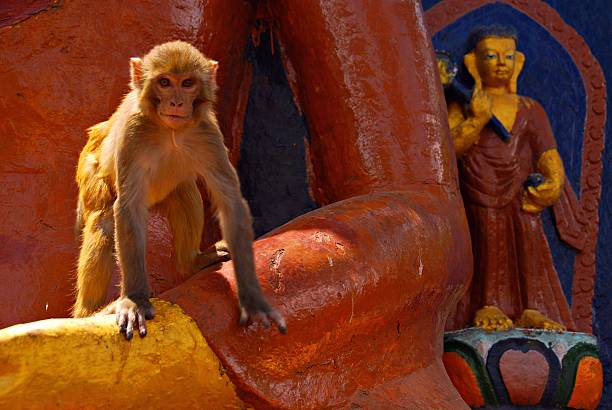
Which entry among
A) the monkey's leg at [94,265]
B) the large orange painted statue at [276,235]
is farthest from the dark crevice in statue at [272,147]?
the monkey's leg at [94,265]

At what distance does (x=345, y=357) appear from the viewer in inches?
106

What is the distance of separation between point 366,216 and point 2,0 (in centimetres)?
155

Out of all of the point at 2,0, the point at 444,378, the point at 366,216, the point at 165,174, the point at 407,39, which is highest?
the point at 2,0

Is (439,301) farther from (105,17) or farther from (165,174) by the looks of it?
(105,17)

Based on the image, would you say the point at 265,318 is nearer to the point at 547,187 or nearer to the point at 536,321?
the point at 536,321

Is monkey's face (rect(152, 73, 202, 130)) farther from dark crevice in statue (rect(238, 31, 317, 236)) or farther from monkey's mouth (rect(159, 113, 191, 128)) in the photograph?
dark crevice in statue (rect(238, 31, 317, 236))

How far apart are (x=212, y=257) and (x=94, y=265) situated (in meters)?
0.39

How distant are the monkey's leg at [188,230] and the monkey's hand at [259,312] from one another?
51 centimetres

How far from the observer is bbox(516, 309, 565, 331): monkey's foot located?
3.93 metres

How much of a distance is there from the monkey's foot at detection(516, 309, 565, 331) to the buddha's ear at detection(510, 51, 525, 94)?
1082mm

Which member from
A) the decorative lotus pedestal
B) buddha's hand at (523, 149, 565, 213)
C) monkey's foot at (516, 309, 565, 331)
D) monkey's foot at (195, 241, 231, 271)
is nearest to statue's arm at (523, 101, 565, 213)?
buddha's hand at (523, 149, 565, 213)

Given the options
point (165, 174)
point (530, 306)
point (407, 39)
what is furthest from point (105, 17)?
point (530, 306)

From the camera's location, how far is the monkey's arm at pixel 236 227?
7.98 feet

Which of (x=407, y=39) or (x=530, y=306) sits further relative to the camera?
(x=530, y=306)
